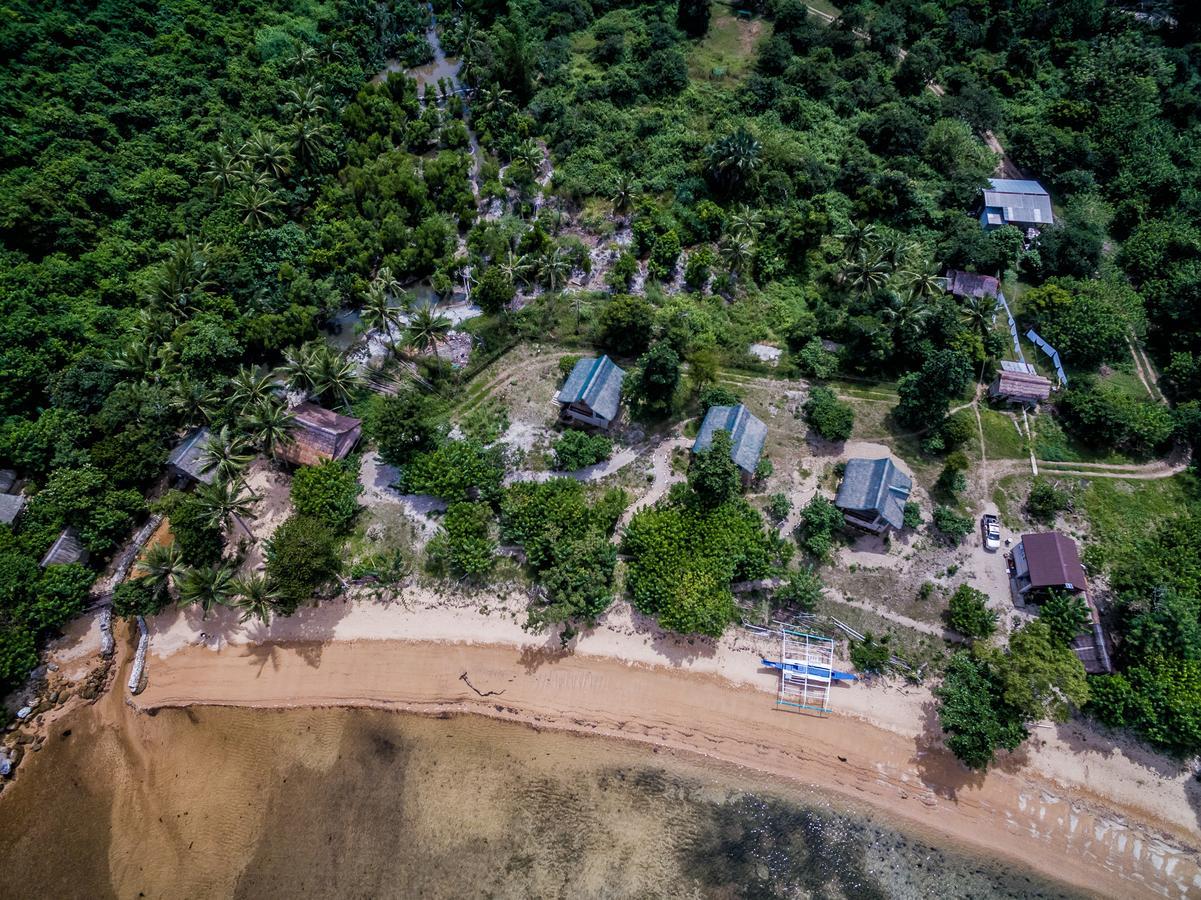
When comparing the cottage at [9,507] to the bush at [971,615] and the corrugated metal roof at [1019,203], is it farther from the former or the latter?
the corrugated metal roof at [1019,203]

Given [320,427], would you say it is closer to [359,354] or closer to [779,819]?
[359,354]

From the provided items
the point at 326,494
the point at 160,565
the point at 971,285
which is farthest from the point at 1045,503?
the point at 160,565

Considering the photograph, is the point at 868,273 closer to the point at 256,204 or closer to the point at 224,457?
the point at 224,457

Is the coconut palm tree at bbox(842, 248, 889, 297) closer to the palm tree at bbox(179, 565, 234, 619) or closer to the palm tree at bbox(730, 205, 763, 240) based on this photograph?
the palm tree at bbox(730, 205, 763, 240)

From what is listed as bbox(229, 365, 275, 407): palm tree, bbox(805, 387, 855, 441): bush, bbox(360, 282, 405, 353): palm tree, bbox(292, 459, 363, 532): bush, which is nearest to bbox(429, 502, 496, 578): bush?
bbox(292, 459, 363, 532): bush

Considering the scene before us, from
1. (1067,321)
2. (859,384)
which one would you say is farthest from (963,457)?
(1067,321)

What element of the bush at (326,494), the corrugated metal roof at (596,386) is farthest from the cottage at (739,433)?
the bush at (326,494)

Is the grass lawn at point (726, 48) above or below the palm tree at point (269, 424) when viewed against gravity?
above
